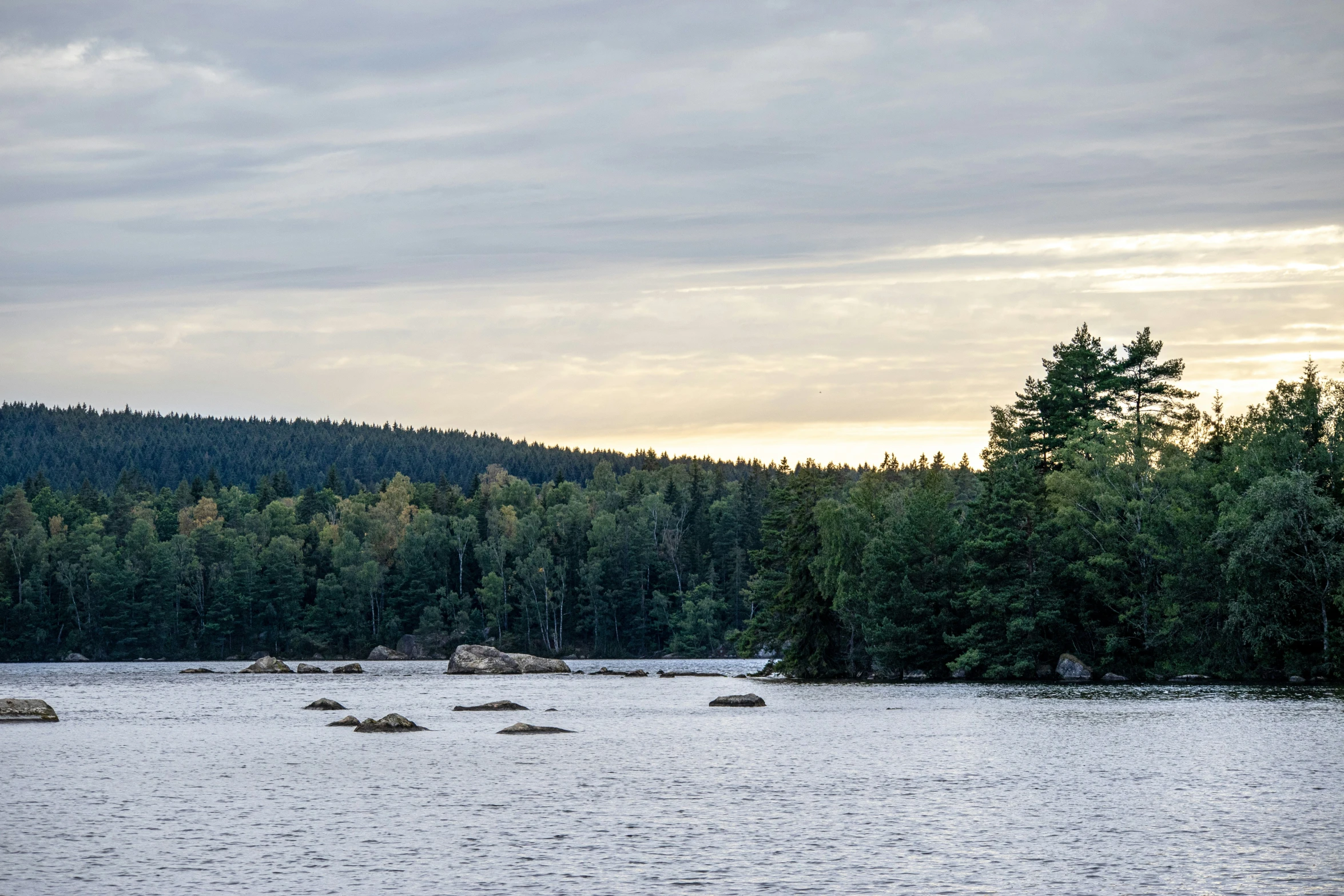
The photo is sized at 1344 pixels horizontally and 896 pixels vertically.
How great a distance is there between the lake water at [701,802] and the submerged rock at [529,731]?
1665mm

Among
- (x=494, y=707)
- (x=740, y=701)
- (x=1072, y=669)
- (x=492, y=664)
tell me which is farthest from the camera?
(x=492, y=664)

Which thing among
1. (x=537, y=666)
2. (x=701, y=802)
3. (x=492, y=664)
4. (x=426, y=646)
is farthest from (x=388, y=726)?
(x=426, y=646)

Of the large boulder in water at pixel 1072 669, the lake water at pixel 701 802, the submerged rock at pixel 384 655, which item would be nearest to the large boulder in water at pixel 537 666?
the large boulder in water at pixel 1072 669

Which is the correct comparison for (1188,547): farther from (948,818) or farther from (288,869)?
(288,869)

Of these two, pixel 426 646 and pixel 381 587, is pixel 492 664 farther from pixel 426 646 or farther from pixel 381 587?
pixel 381 587

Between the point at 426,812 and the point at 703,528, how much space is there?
507ft

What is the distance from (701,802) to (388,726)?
2566 centimetres

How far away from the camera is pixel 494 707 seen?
2749 inches

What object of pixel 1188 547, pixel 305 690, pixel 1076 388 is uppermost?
pixel 1076 388

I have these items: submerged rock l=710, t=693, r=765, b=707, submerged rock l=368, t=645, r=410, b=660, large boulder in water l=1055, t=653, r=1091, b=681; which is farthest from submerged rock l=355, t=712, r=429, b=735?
submerged rock l=368, t=645, r=410, b=660

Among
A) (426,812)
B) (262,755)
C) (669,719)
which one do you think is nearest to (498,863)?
(426,812)

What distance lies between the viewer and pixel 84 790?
3697cm

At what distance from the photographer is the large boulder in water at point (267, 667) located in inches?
5157

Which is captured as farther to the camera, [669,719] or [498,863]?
[669,719]
